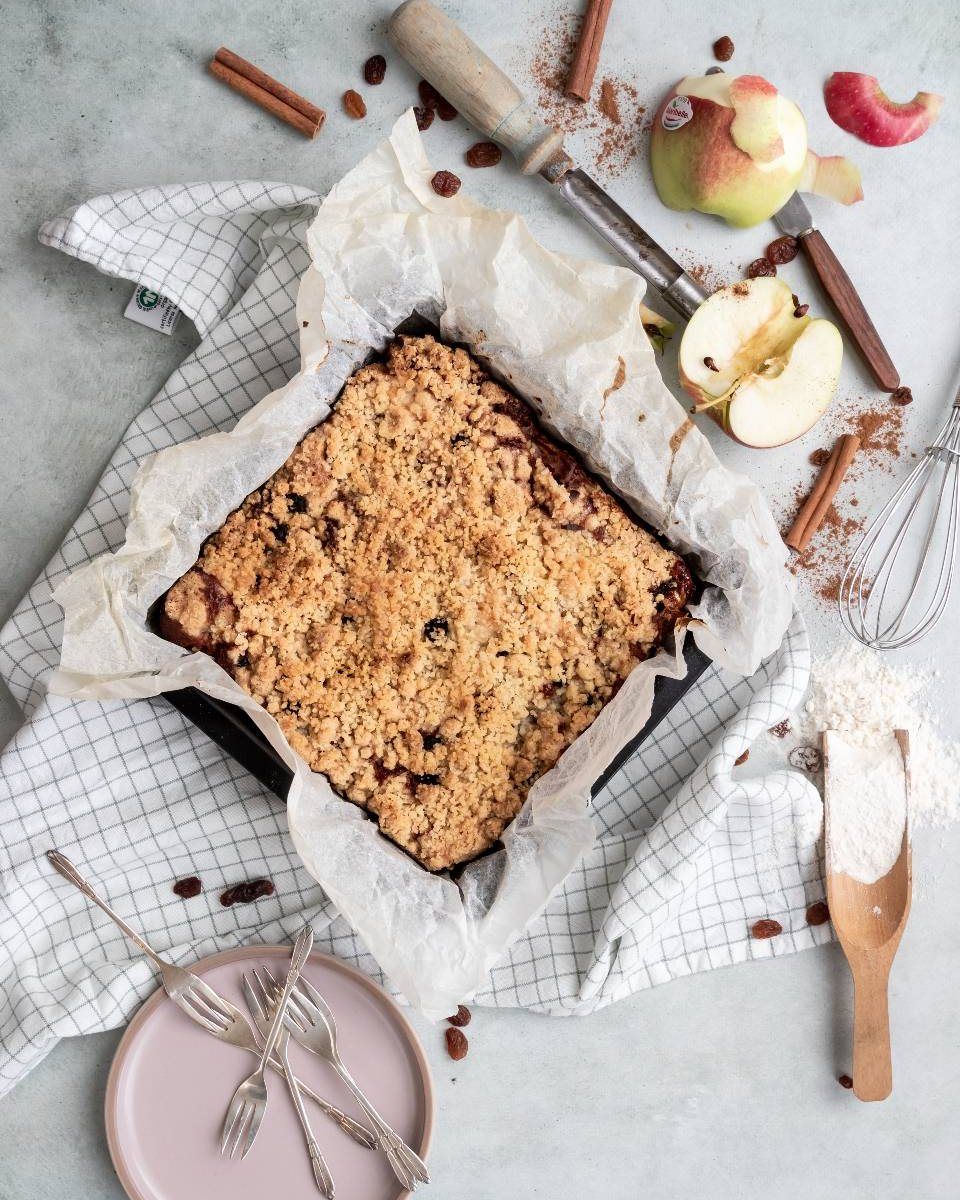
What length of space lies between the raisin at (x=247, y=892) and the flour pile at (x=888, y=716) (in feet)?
3.63

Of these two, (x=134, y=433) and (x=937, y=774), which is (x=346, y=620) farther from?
(x=937, y=774)

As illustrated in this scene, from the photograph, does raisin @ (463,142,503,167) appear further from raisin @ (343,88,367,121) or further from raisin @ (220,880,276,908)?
raisin @ (220,880,276,908)

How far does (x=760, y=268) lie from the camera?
2055mm

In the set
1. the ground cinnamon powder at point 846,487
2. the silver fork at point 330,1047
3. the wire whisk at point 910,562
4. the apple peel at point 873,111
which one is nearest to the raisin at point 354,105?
the apple peel at point 873,111

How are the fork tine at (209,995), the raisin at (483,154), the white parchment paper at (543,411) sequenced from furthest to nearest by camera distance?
1. the raisin at (483,154)
2. the fork tine at (209,995)
3. the white parchment paper at (543,411)

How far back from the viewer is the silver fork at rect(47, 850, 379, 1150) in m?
1.91

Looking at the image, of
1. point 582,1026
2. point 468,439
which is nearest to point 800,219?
point 468,439

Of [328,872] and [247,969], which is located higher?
[328,872]

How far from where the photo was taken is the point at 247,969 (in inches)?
76.0

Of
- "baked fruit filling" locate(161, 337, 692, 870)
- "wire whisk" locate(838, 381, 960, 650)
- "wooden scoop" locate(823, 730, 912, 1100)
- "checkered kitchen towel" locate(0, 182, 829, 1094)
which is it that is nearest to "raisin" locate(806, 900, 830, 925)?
"wooden scoop" locate(823, 730, 912, 1100)

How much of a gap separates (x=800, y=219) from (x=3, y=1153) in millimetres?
2448

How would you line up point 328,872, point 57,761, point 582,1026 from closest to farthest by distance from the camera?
1. point 328,872
2. point 57,761
3. point 582,1026

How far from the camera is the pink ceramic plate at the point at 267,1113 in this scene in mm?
1945

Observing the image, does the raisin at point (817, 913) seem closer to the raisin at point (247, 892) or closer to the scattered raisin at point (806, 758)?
the scattered raisin at point (806, 758)
